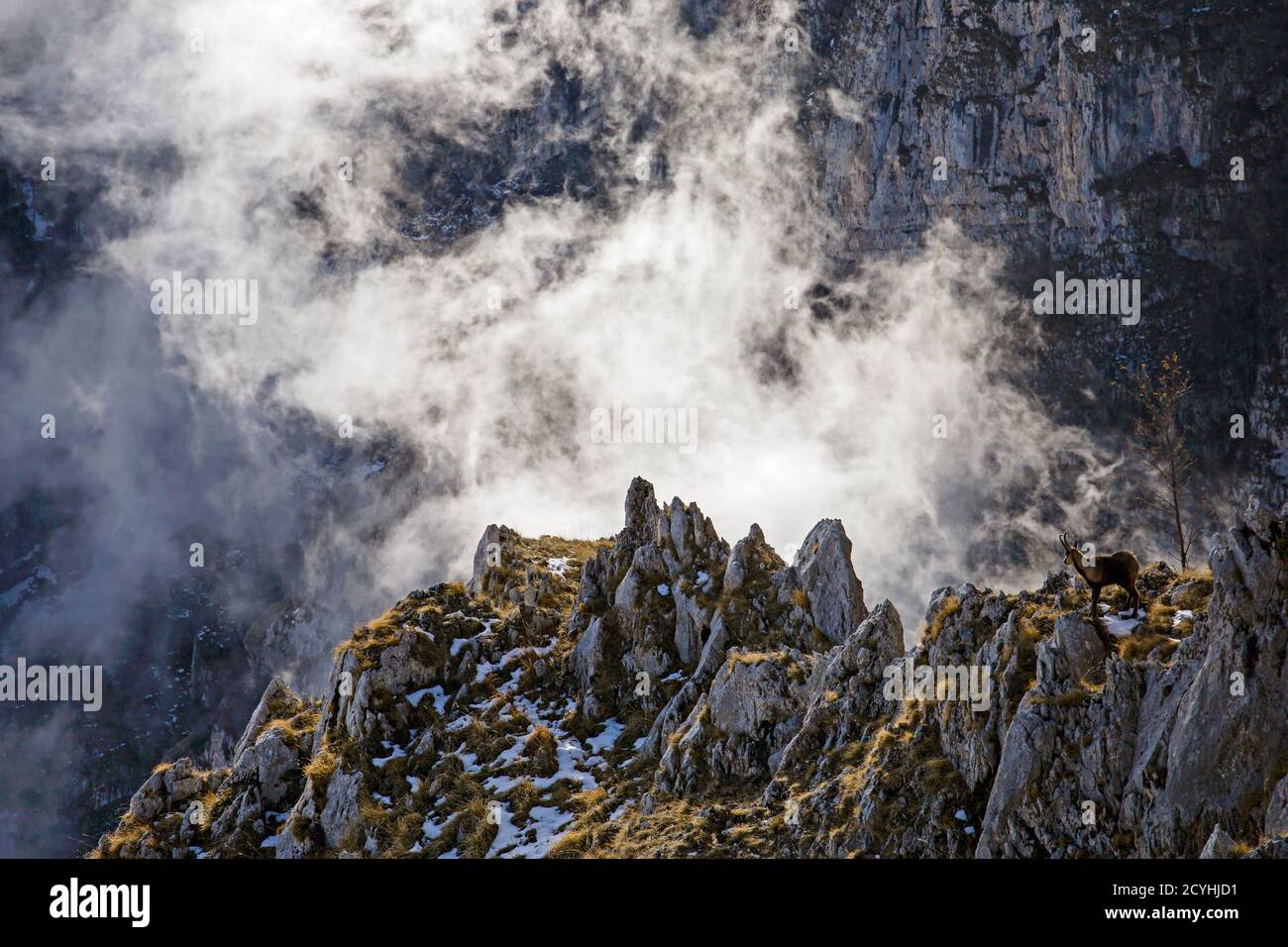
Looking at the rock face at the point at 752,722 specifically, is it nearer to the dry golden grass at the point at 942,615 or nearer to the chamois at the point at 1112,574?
the dry golden grass at the point at 942,615

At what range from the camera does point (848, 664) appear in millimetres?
40750

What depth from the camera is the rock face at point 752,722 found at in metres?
28.3

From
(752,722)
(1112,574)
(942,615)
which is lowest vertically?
(752,722)

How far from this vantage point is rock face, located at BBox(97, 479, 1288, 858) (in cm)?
2828

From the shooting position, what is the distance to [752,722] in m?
43.7
